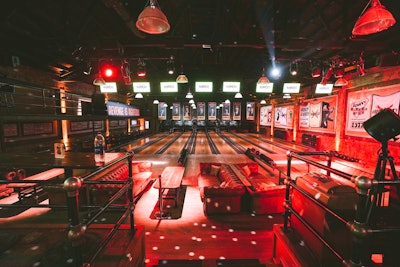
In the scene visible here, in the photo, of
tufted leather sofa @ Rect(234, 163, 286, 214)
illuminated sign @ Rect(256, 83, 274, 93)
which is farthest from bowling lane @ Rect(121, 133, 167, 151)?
tufted leather sofa @ Rect(234, 163, 286, 214)

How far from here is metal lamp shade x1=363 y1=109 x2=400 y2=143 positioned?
A: 67.2 inches

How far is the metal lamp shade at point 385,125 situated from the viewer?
5.60 ft

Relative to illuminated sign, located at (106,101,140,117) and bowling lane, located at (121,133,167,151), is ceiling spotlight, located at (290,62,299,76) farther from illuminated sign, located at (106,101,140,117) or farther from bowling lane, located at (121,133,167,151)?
illuminated sign, located at (106,101,140,117)

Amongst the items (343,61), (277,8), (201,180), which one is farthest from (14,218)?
(343,61)

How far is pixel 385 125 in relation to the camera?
68.9 inches

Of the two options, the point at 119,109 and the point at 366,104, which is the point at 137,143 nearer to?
the point at 119,109

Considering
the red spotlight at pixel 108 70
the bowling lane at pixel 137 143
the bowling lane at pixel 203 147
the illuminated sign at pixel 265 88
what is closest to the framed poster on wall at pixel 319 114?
the illuminated sign at pixel 265 88

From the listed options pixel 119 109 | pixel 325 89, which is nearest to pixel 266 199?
pixel 325 89

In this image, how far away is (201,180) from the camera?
564 centimetres

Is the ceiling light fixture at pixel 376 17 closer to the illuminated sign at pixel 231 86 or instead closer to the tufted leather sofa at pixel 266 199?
the tufted leather sofa at pixel 266 199

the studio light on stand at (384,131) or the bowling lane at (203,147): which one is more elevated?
the studio light on stand at (384,131)

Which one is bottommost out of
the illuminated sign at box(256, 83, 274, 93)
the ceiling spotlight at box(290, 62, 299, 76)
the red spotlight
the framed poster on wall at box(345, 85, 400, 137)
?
the framed poster on wall at box(345, 85, 400, 137)

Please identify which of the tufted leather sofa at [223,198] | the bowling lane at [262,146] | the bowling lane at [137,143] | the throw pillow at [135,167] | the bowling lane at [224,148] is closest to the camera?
the tufted leather sofa at [223,198]

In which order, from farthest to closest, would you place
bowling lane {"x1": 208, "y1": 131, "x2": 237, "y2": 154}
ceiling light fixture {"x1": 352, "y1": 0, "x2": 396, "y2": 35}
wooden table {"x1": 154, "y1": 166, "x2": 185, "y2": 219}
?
1. bowling lane {"x1": 208, "y1": 131, "x2": 237, "y2": 154}
2. wooden table {"x1": 154, "y1": 166, "x2": 185, "y2": 219}
3. ceiling light fixture {"x1": 352, "y1": 0, "x2": 396, "y2": 35}
